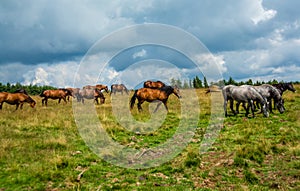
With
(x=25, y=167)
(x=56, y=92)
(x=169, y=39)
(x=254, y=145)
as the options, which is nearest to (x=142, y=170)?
(x=25, y=167)

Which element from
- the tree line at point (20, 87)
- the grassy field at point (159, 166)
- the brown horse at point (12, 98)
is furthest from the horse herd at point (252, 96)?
the tree line at point (20, 87)

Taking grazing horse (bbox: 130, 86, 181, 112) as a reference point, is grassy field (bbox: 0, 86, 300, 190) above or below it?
below

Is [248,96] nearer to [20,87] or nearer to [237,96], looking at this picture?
[237,96]

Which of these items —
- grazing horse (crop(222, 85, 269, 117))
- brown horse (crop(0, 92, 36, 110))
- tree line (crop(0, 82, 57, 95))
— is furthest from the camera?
tree line (crop(0, 82, 57, 95))

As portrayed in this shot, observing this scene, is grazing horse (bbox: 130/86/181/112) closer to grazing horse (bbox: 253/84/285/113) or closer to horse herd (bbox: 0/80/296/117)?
horse herd (bbox: 0/80/296/117)

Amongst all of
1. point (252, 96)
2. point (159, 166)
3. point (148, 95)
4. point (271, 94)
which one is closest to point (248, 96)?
point (252, 96)

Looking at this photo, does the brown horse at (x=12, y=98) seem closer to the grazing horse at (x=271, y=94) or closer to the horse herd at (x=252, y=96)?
the horse herd at (x=252, y=96)

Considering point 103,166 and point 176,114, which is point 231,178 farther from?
point 176,114

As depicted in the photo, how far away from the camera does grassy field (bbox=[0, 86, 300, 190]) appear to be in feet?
21.7

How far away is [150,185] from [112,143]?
4.41m

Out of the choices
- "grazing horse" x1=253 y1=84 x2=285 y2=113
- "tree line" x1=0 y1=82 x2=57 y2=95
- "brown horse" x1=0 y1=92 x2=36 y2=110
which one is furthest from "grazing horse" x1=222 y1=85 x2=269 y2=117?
"tree line" x1=0 y1=82 x2=57 y2=95

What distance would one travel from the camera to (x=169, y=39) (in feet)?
34.6

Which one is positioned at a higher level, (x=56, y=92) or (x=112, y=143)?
(x=56, y=92)

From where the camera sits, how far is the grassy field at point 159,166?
6617mm
